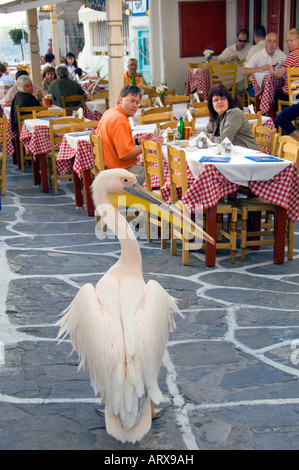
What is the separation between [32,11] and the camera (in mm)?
14070

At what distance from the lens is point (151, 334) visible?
10.3 feet

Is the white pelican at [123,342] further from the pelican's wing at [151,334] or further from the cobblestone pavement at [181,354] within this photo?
the cobblestone pavement at [181,354]

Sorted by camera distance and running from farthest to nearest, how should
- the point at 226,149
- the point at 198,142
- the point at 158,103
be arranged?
the point at 158,103
the point at 198,142
the point at 226,149

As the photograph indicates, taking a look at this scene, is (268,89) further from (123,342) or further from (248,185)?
(123,342)

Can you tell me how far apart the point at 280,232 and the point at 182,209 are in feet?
3.31

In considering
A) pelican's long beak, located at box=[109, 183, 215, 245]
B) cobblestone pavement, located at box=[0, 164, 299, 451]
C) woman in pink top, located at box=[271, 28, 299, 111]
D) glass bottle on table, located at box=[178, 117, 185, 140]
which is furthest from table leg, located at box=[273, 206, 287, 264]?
woman in pink top, located at box=[271, 28, 299, 111]

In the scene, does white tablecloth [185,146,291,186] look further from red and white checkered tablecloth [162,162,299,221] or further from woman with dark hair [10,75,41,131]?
woman with dark hair [10,75,41,131]

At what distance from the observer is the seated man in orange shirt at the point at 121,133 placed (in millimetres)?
7273

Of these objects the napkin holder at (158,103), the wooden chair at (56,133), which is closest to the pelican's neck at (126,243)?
the wooden chair at (56,133)

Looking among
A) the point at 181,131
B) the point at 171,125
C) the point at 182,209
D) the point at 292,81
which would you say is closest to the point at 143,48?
the point at 292,81

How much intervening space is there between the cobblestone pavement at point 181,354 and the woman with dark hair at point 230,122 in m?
1.35

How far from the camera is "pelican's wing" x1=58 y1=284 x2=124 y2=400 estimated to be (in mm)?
3035
